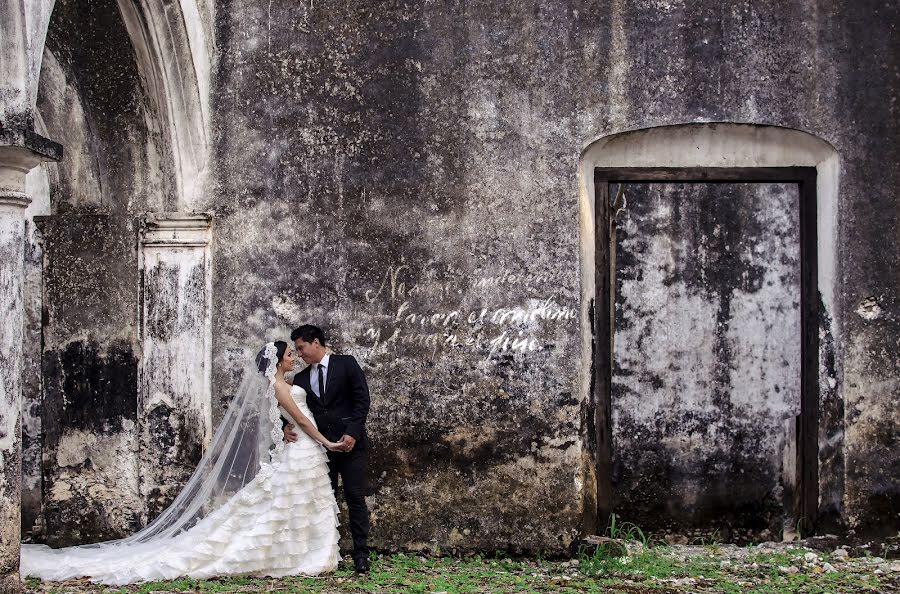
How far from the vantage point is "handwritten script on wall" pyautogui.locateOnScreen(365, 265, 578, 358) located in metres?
6.63

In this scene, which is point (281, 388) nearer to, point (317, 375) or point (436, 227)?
point (317, 375)

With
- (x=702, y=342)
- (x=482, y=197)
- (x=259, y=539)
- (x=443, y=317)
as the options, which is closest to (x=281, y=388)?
(x=259, y=539)

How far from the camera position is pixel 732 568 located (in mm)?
6309

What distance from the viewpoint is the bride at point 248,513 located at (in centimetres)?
599

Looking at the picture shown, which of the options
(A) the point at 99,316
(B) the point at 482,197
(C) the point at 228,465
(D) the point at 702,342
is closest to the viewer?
(C) the point at 228,465

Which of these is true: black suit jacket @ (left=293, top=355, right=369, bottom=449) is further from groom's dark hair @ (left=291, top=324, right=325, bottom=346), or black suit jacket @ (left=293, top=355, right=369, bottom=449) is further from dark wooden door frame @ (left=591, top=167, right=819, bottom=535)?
dark wooden door frame @ (left=591, top=167, right=819, bottom=535)

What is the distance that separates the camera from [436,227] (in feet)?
21.9

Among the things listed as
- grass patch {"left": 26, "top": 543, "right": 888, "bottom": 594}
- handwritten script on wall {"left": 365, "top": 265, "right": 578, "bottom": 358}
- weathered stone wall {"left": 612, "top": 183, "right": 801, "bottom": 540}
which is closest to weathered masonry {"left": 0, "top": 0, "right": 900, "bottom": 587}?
handwritten script on wall {"left": 365, "top": 265, "right": 578, "bottom": 358}

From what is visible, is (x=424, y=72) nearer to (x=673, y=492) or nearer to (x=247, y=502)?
(x=247, y=502)

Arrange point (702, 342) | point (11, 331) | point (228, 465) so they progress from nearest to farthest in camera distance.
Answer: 1. point (11, 331)
2. point (228, 465)
3. point (702, 342)

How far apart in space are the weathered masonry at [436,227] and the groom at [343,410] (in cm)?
42

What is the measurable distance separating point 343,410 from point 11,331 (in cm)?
204

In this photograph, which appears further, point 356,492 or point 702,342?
point 702,342

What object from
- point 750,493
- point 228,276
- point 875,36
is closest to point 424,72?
point 228,276
